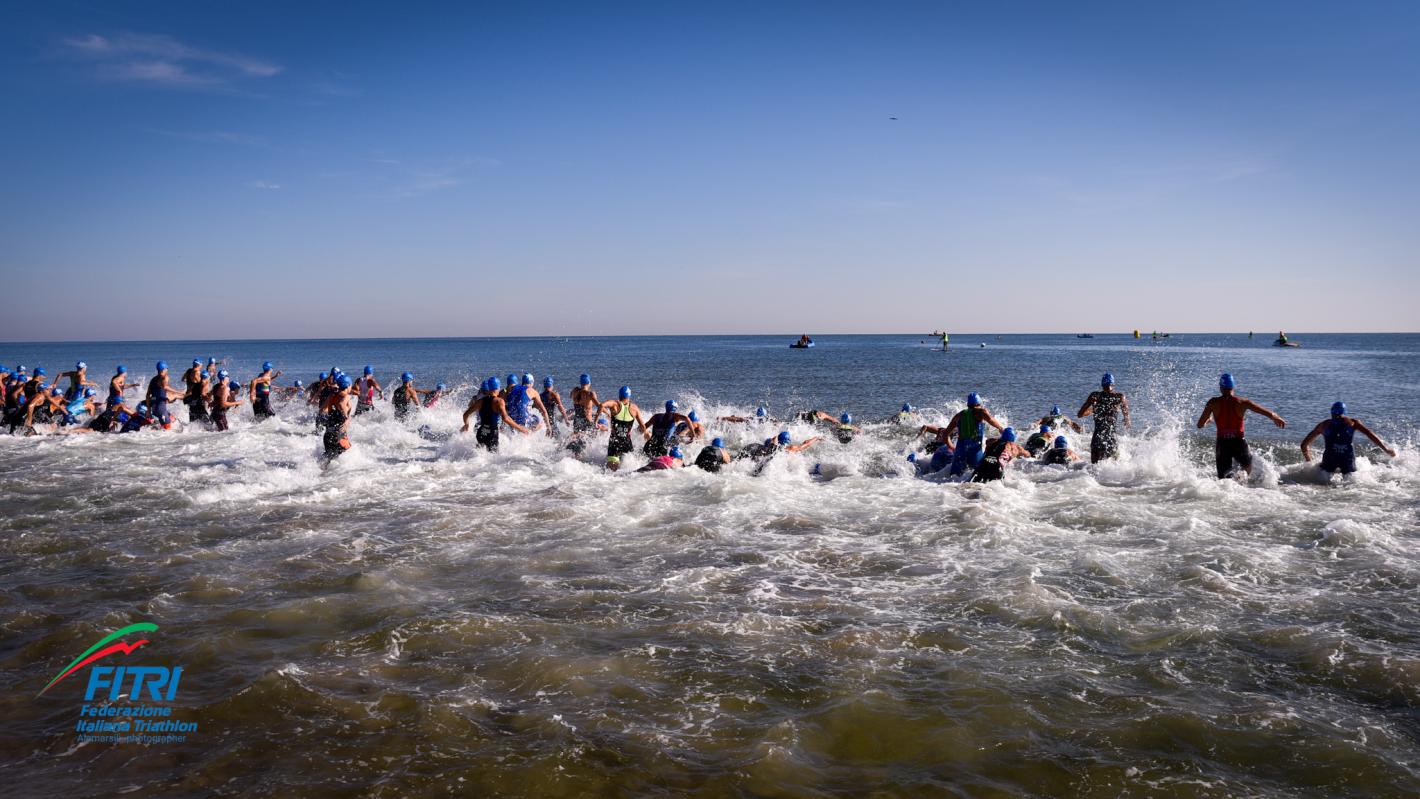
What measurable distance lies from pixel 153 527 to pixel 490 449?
261 inches

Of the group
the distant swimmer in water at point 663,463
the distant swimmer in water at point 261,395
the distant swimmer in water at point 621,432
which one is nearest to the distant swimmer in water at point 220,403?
the distant swimmer in water at point 261,395

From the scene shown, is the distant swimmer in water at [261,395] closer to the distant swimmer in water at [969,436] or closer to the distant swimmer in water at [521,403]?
the distant swimmer in water at [521,403]

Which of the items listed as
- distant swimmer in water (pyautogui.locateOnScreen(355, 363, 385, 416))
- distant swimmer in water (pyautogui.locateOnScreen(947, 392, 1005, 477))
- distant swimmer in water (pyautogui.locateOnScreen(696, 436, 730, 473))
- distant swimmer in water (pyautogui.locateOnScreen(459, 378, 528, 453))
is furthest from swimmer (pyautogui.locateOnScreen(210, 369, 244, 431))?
distant swimmer in water (pyautogui.locateOnScreen(947, 392, 1005, 477))

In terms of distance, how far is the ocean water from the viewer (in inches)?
187

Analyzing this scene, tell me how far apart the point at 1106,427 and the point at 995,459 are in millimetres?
3202

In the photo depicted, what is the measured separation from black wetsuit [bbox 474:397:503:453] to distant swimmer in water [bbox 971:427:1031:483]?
9.33 metres

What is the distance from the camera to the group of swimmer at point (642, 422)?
13305 millimetres

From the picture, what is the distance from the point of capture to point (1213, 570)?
862 centimetres

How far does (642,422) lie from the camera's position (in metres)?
16.1

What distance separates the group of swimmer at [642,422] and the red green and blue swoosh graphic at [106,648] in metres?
8.06

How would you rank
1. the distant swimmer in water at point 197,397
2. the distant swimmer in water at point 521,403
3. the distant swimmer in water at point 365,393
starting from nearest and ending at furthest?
the distant swimmer in water at point 521,403, the distant swimmer in water at point 197,397, the distant swimmer in water at point 365,393

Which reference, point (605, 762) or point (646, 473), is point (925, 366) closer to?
point (646, 473)

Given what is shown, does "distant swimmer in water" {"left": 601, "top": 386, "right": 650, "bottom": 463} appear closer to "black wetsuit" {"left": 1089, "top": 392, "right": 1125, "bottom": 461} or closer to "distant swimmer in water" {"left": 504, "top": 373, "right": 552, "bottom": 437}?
"distant swimmer in water" {"left": 504, "top": 373, "right": 552, "bottom": 437}

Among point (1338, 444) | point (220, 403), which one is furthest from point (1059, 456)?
point (220, 403)
